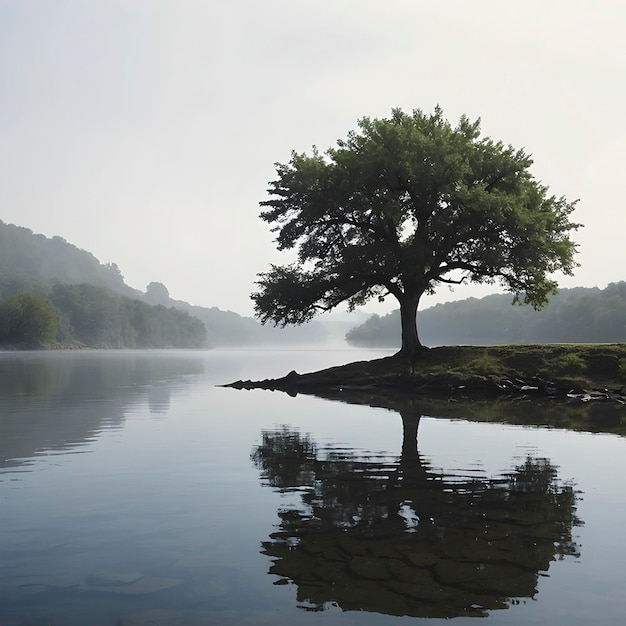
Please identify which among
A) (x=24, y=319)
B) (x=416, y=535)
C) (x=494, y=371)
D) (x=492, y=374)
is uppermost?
(x=24, y=319)

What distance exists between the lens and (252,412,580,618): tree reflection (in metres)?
7.71

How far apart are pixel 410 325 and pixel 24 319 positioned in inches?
6482

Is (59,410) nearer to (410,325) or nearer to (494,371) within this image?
(494,371)

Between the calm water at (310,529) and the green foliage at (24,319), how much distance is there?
17887 cm

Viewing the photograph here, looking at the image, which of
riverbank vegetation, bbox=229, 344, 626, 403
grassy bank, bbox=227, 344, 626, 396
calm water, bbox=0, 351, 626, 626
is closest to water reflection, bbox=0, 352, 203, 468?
calm water, bbox=0, 351, 626, 626

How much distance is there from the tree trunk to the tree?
95mm

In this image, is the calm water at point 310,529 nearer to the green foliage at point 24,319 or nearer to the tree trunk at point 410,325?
the tree trunk at point 410,325

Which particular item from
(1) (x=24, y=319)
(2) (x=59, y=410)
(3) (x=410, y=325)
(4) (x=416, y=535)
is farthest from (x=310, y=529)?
(1) (x=24, y=319)

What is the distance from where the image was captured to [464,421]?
1033 inches

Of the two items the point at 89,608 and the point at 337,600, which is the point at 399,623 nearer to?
the point at 337,600

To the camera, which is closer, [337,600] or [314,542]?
[337,600]

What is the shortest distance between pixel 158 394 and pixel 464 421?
72.6 ft

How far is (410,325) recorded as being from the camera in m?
49.9

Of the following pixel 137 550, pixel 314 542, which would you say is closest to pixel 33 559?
pixel 137 550
